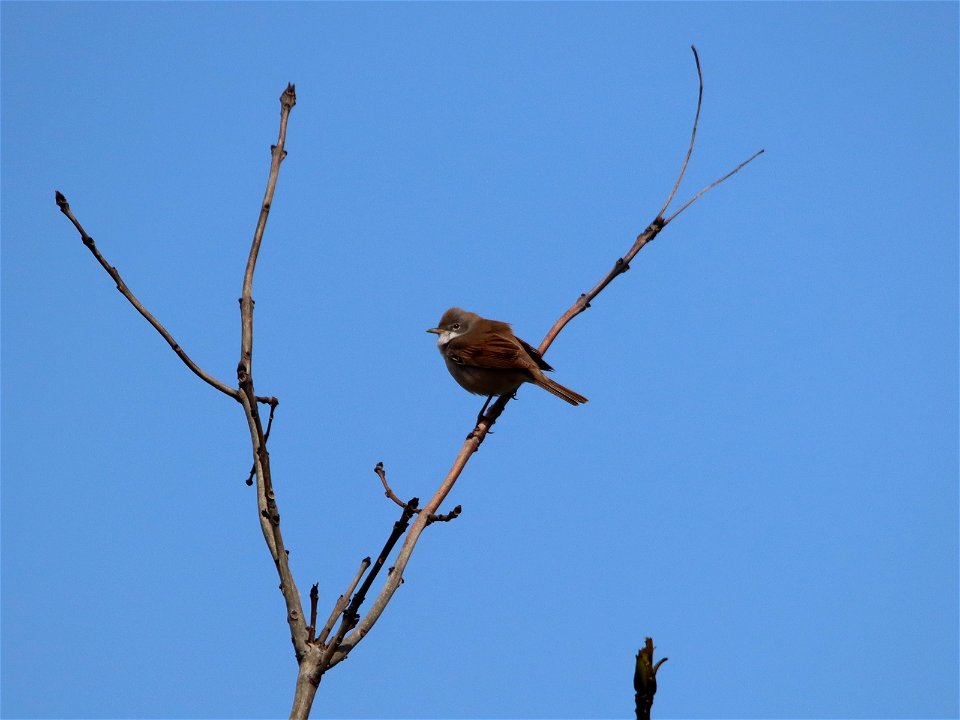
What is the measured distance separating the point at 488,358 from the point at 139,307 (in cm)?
615

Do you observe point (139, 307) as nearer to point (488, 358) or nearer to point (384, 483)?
point (384, 483)

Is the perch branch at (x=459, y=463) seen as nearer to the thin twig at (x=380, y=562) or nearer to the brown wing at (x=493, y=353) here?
the thin twig at (x=380, y=562)

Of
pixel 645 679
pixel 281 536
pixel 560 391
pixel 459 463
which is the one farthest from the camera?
pixel 560 391

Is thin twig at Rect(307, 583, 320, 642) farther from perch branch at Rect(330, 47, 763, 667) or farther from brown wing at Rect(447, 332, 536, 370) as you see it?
brown wing at Rect(447, 332, 536, 370)

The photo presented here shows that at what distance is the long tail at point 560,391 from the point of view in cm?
871

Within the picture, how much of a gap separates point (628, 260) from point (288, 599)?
2.39 meters

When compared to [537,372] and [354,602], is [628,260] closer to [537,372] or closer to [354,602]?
[354,602]

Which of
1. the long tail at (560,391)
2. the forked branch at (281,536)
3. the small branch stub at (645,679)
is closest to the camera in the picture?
the small branch stub at (645,679)

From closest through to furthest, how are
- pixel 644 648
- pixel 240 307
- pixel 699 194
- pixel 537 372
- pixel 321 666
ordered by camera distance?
pixel 644 648
pixel 321 666
pixel 240 307
pixel 699 194
pixel 537 372

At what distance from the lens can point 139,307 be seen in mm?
2947

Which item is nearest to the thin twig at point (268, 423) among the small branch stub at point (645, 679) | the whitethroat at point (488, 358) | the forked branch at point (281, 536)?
the forked branch at point (281, 536)

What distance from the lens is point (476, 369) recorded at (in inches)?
362

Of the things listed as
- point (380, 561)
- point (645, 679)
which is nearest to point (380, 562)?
point (380, 561)

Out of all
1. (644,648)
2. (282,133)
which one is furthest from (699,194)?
(644,648)
